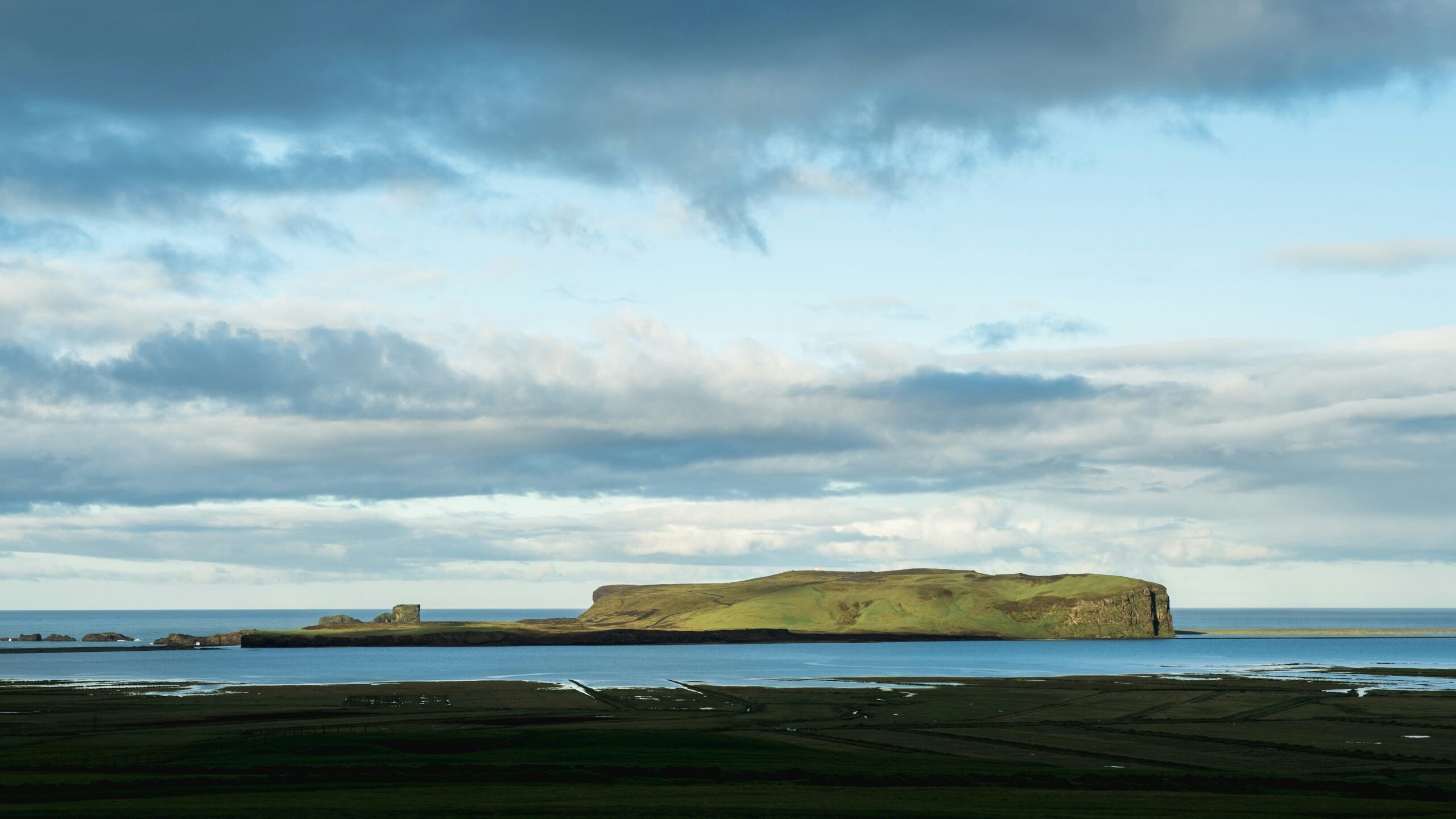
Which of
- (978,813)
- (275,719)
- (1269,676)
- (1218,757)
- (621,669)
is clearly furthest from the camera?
(621,669)

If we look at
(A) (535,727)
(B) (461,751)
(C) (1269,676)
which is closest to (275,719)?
(A) (535,727)

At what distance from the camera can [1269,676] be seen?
547 ft

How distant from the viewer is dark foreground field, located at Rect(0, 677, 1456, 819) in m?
56.2

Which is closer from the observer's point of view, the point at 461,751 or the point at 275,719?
the point at 461,751

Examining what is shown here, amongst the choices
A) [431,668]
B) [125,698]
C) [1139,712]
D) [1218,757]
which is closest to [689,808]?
[1218,757]

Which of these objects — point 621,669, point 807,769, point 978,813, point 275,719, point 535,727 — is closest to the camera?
point 978,813

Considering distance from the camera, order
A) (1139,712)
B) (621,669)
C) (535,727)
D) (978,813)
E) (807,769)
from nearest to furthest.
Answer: (978,813)
(807,769)
(535,727)
(1139,712)
(621,669)

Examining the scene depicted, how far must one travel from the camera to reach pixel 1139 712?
4252 inches

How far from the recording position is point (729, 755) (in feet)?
248

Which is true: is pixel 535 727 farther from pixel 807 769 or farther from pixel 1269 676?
pixel 1269 676

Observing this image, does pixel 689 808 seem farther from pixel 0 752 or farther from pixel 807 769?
pixel 0 752

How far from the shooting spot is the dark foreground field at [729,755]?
5625 cm

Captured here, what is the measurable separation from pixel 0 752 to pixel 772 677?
4084 inches

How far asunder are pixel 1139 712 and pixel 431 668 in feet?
393
